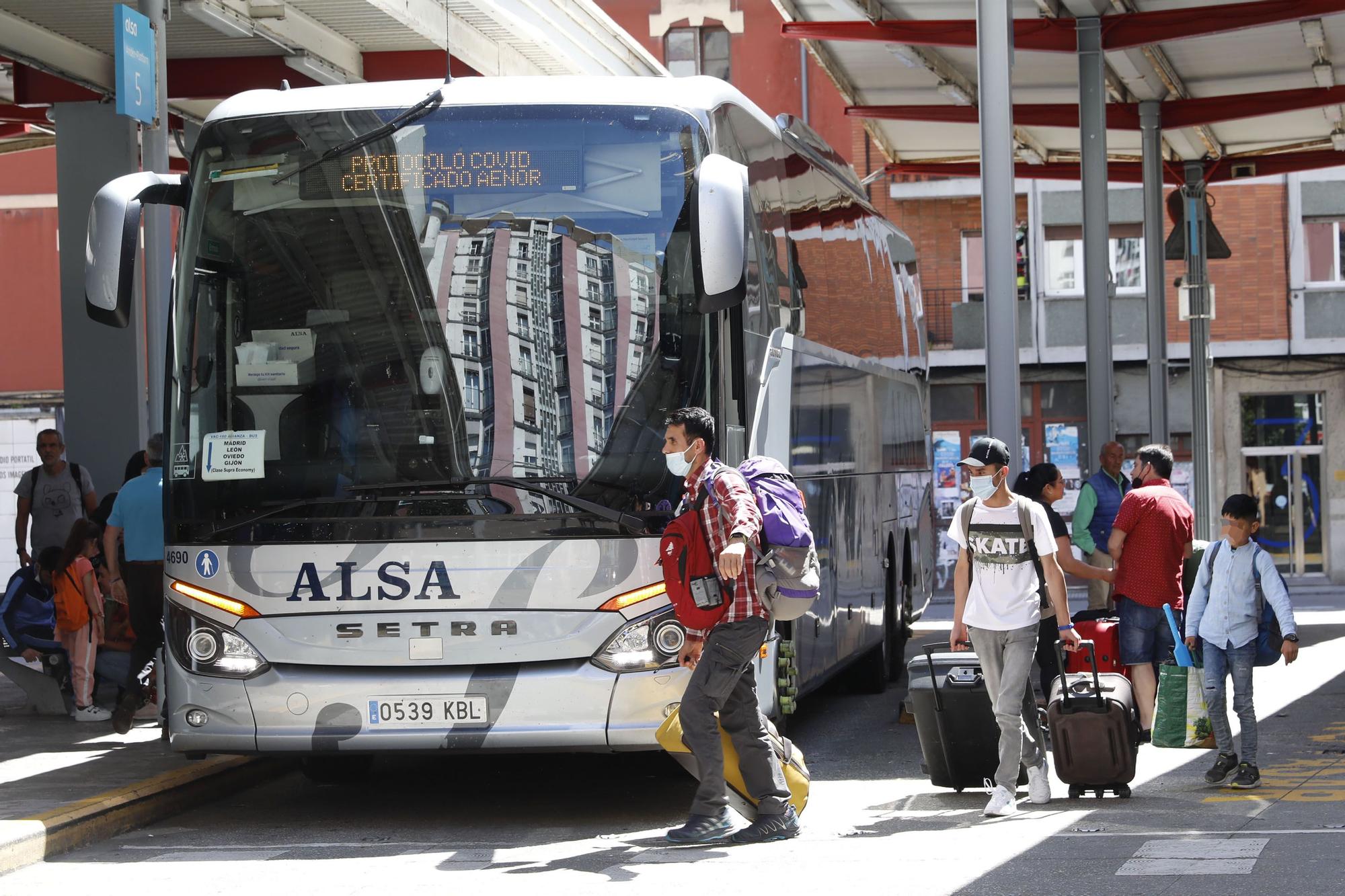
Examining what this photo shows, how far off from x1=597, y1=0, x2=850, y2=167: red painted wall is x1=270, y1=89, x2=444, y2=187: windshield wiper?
31.4m

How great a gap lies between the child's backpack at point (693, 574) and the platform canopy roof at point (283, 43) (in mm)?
8341

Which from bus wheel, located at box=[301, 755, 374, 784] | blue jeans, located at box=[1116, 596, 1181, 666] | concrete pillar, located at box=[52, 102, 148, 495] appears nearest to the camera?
bus wheel, located at box=[301, 755, 374, 784]

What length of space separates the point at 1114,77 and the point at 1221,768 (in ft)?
45.2

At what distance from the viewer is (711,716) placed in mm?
8500

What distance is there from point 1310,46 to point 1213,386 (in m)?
15.5

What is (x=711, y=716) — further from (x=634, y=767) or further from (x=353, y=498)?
(x=634, y=767)

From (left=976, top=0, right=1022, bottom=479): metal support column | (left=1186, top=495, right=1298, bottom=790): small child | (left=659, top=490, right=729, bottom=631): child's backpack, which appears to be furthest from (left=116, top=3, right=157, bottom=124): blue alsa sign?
(left=1186, top=495, right=1298, bottom=790): small child

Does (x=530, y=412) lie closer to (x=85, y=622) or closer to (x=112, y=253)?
(x=112, y=253)

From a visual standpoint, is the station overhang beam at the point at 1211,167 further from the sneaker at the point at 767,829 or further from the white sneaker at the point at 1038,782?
the sneaker at the point at 767,829

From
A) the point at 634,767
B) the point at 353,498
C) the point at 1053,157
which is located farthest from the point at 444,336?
the point at 1053,157

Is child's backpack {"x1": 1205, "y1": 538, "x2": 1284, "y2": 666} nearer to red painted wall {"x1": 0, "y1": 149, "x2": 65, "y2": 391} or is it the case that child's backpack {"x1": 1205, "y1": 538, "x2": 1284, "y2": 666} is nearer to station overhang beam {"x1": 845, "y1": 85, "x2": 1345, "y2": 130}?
station overhang beam {"x1": 845, "y1": 85, "x2": 1345, "y2": 130}

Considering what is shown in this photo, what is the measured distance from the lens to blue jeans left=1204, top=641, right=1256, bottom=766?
10.1 meters

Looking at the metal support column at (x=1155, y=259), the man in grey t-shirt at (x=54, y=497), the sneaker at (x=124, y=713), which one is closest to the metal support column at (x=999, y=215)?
the sneaker at (x=124, y=713)

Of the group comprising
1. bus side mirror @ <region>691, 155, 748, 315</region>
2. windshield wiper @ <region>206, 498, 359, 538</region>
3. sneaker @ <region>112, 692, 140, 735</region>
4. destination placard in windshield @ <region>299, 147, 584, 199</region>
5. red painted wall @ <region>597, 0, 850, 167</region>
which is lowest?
sneaker @ <region>112, 692, 140, 735</region>
